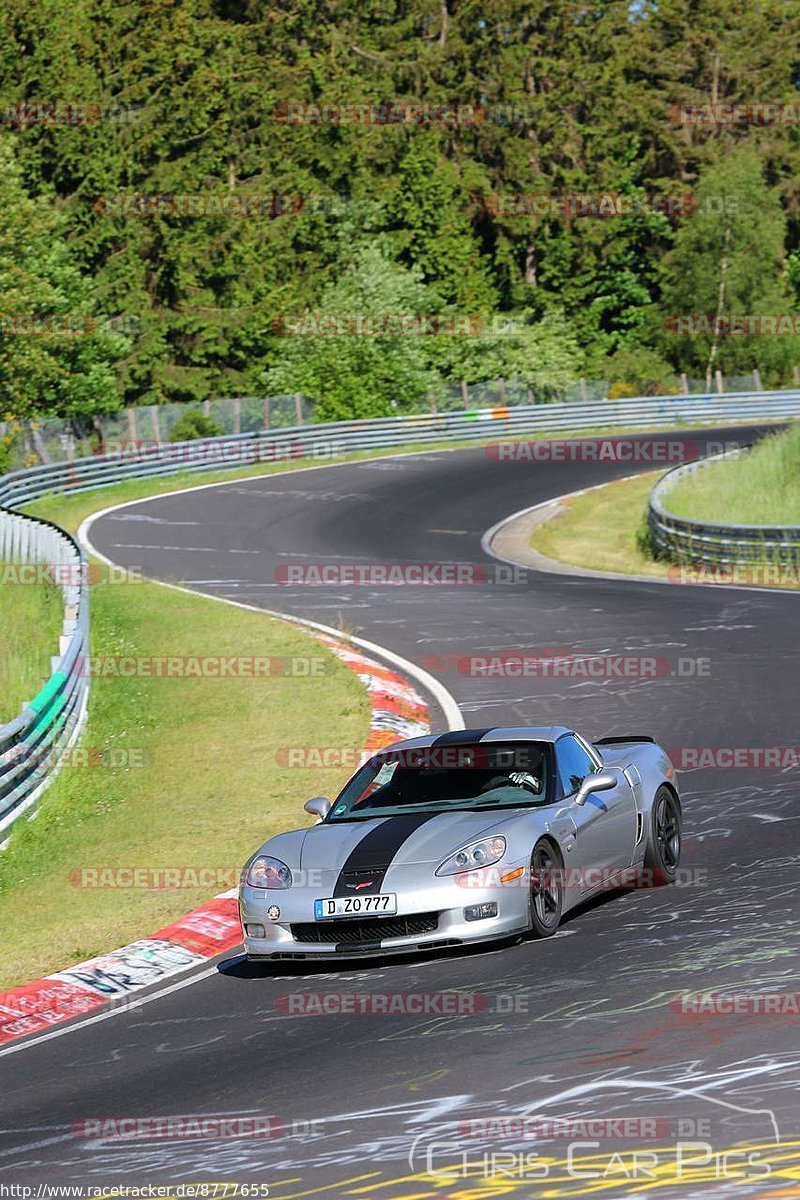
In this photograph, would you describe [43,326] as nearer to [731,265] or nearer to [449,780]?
[731,265]

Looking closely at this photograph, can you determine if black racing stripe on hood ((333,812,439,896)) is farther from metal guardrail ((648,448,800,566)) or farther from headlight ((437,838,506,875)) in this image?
metal guardrail ((648,448,800,566))

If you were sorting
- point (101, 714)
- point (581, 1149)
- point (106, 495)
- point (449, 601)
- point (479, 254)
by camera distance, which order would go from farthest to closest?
point (479, 254) < point (106, 495) < point (449, 601) < point (101, 714) < point (581, 1149)

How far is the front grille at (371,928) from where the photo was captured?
9.57 m

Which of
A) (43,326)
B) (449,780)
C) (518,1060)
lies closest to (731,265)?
(43,326)

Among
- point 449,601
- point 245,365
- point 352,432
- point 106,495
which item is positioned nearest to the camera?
point 449,601

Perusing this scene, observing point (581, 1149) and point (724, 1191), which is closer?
point (724, 1191)

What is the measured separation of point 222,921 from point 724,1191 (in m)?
6.21

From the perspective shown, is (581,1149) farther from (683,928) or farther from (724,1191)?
(683,928)

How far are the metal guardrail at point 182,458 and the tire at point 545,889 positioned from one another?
18.1 ft

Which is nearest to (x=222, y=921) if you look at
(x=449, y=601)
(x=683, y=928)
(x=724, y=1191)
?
(x=683, y=928)

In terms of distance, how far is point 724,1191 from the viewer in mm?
5691

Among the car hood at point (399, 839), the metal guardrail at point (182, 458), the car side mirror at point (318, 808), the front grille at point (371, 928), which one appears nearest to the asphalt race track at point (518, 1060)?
the front grille at point (371, 928)

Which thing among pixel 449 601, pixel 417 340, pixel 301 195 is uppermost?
pixel 301 195

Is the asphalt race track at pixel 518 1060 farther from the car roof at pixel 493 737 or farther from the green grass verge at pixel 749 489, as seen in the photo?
the green grass verge at pixel 749 489
